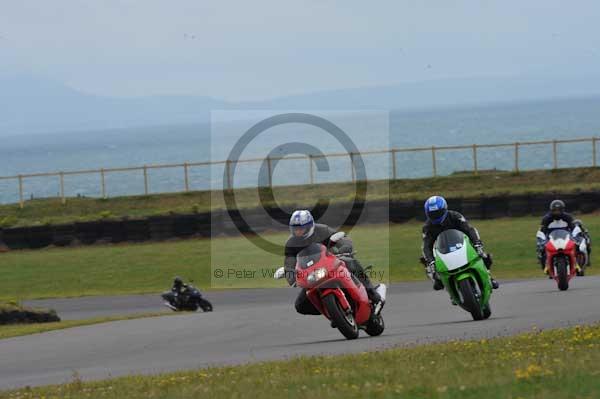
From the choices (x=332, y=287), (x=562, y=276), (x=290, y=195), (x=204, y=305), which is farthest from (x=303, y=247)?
(x=290, y=195)

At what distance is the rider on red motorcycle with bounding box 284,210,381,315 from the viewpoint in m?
12.9

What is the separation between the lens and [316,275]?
42.1 feet

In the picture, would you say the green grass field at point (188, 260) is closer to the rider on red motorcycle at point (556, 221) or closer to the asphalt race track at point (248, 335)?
the rider on red motorcycle at point (556, 221)

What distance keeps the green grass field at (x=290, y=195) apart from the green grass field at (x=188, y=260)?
2525mm

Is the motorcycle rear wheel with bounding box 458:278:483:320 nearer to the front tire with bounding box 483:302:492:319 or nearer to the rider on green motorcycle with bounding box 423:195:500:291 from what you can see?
the front tire with bounding box 483:302:492:319

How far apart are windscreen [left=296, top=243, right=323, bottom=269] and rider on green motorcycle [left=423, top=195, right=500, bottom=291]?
1866 millimetres

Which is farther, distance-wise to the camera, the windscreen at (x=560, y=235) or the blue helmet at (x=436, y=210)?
the windscreen at (x=560, y=235)

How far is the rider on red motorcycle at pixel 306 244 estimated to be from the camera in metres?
12.9

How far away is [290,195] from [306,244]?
2913 centimetres

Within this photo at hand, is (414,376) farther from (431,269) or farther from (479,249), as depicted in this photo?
(431,269)

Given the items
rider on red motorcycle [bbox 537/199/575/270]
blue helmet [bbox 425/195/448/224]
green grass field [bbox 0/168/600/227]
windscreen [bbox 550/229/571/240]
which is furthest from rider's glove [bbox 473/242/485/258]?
green grass field [bbox 0/168/600/227]

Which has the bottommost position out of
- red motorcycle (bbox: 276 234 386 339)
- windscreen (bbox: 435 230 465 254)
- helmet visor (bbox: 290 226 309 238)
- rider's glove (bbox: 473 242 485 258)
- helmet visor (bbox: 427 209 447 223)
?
red motorcycle (bbox: 276 234 386 339)

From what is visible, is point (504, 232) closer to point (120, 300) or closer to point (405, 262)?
point (405, 262)

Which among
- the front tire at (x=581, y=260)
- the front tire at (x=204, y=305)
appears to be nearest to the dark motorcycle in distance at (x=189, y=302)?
the front tire at (x=204, y=305)
